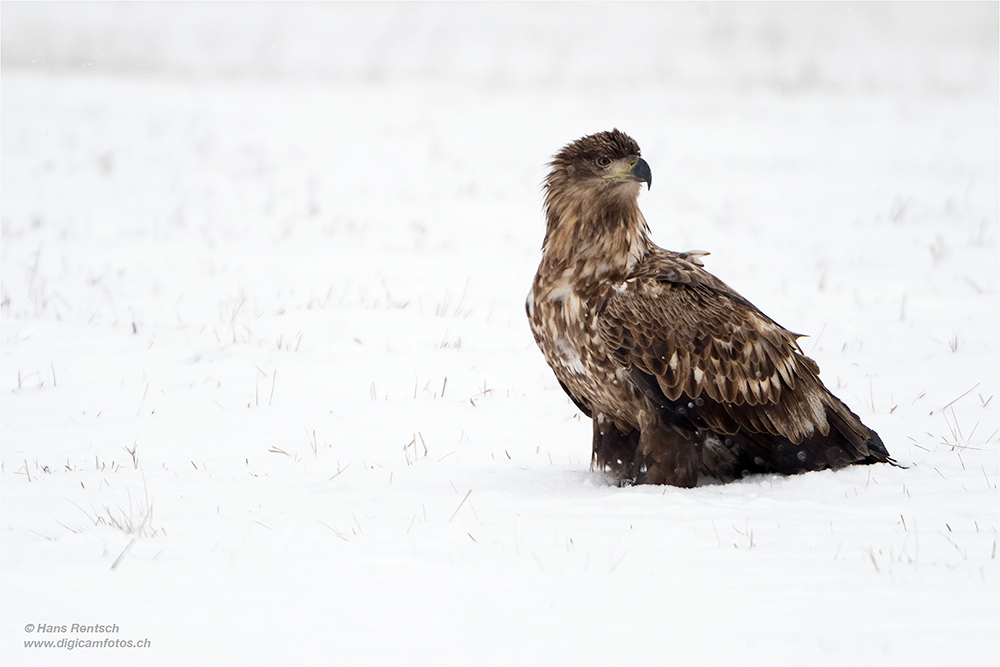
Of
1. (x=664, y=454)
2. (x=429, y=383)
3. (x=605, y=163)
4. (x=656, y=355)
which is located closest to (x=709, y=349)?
(x=656, y=355)

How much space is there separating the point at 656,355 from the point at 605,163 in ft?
3.70

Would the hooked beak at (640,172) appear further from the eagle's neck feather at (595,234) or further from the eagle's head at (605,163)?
the eagle's neck feather at (595,234)

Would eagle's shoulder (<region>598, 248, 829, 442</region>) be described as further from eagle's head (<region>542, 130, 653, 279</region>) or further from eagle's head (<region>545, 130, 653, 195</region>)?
A: eagle's head (<region>545, 130, 653, 195</region>)

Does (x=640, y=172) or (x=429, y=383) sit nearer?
(x=640, y=172)

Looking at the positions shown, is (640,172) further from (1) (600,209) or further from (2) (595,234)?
(2) (595,234)

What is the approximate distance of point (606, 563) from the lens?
3664mm

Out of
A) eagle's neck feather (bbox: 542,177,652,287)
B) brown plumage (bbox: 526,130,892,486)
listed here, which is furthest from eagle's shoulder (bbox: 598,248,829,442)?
eagle's neck feather (bbox: 542,177,652,287)

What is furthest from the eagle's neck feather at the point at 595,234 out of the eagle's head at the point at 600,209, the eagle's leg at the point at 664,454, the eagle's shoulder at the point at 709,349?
the eagle's leg at the point at 664,454

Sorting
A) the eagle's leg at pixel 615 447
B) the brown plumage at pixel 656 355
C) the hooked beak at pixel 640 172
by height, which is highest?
the hooked beak at pixel 640 172

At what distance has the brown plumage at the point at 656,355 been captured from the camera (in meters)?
4.83

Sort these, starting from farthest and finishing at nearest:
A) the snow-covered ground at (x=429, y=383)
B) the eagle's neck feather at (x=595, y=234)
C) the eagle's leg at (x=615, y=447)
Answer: the eagle's leg at (x=615, y=447) → the eagle's neck feather at (x=595, y=234) → the snow-covered ground at (x=429, y=383)

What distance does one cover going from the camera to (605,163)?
17.1ft

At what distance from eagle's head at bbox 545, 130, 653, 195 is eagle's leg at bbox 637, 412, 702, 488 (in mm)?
1257

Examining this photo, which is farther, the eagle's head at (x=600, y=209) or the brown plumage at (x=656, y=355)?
the eagle's head at (x=600, y=209)
